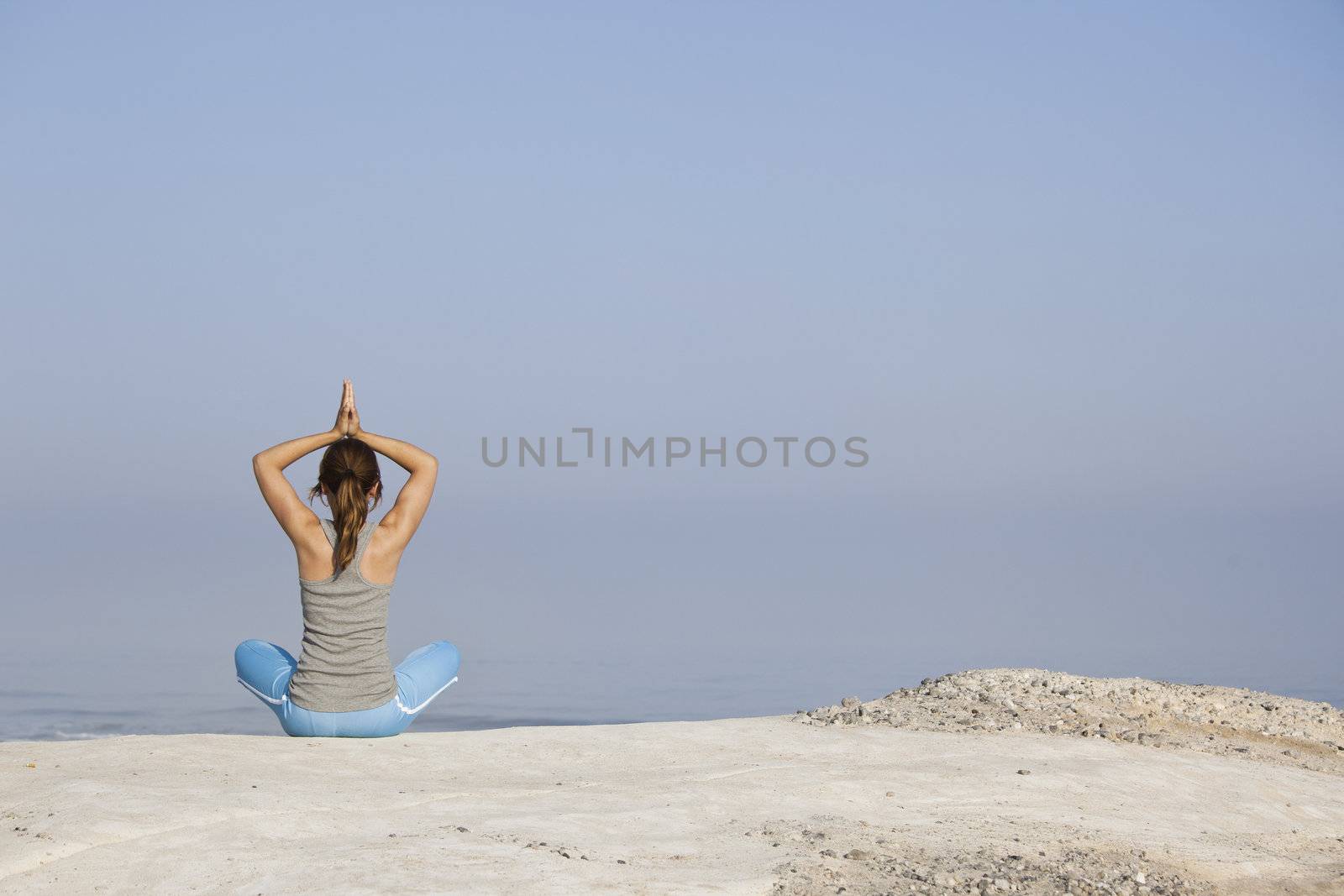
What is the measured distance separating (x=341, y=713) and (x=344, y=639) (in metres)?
0.40

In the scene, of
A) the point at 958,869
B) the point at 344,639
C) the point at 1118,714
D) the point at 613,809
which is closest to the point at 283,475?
the point at 344,639

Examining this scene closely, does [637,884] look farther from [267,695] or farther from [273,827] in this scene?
[267,695]

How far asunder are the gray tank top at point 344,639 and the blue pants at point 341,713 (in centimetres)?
9


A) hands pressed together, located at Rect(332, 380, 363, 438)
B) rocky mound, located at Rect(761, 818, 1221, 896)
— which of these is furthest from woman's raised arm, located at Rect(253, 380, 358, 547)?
rocky mound, located at Rect(761, 818, 1221, 896)

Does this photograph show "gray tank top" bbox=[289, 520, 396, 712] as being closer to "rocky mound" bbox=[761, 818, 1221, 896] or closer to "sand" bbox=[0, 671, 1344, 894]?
"sand" bbox=[0, 671, 1344, 894]

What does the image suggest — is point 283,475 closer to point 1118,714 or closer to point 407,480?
point 407,480

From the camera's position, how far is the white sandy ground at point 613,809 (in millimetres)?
4352

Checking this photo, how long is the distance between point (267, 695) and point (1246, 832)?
4.75 meters

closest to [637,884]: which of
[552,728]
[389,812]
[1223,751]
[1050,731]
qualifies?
[389,812]

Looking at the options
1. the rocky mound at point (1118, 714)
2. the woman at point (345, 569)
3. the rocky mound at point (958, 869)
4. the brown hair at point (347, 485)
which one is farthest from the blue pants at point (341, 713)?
the rocky mound at point (1118, 714)

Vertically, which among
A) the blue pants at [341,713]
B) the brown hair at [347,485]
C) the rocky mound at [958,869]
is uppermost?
the brown hair at [347,485]

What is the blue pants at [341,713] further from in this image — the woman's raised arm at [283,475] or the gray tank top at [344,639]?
the woman's raised arm at [283,475]

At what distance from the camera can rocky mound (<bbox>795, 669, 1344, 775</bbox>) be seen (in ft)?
26.1

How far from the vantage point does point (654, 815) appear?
5.21 m
